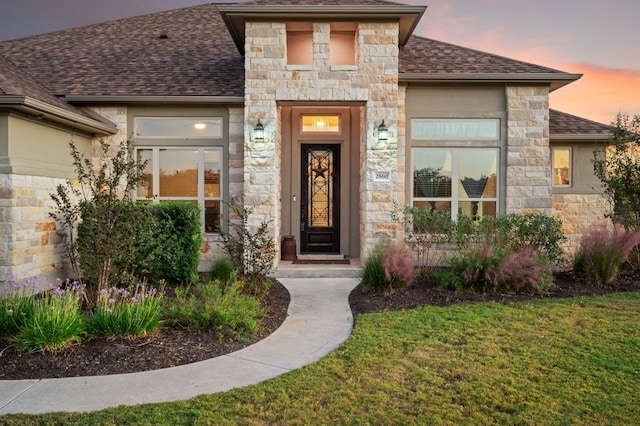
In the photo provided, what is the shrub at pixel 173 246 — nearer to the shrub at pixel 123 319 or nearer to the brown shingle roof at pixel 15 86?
the brown shingle roof at pixel 15 86

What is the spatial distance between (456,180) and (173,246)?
5890 millimetres

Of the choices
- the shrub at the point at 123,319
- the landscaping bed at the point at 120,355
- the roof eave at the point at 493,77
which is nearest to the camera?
the landscaping bed at the point at 120,355

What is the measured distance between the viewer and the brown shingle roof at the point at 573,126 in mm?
10328

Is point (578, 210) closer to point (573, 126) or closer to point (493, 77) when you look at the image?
point (573, 126)

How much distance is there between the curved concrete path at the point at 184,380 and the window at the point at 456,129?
539 cm

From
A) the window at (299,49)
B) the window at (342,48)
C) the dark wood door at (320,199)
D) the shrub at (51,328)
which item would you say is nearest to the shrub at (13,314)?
the shrub at (51,328)

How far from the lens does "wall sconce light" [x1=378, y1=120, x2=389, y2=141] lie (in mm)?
8871

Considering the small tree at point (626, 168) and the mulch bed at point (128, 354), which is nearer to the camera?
the mulch bed at point (128, 354)

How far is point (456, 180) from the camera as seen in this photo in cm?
974

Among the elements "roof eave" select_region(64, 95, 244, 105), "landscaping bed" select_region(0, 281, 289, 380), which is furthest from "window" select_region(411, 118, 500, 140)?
"landscaping bed" select_region(0, 281, 289, 380)

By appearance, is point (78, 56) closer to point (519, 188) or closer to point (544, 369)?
point (519, 188)

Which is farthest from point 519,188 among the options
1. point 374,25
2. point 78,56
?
point 78,56

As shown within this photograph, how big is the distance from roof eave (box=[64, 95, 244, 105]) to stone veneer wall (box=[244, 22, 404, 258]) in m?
0.72

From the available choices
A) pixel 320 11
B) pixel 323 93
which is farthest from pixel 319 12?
pixel 323 93
